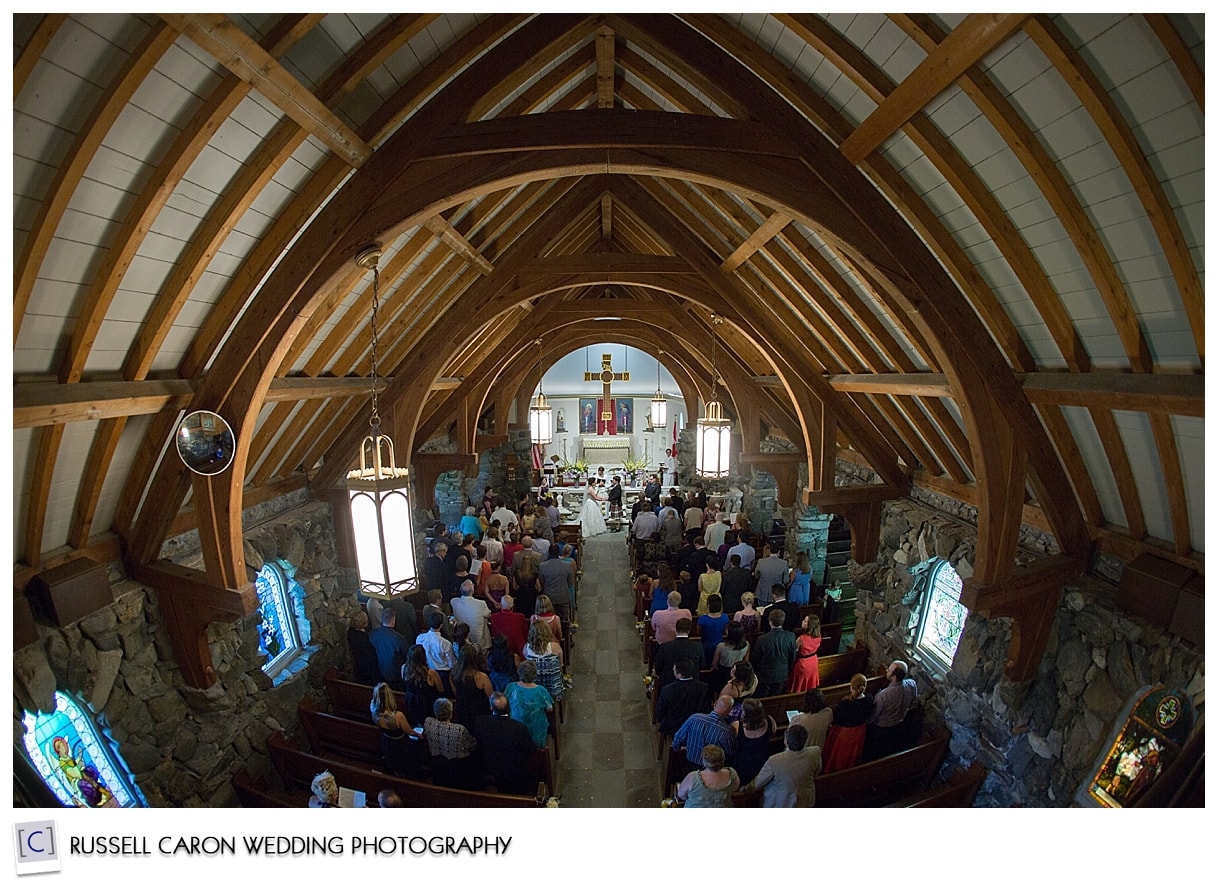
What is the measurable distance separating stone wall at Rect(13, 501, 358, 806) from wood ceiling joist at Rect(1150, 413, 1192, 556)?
24.3 ft

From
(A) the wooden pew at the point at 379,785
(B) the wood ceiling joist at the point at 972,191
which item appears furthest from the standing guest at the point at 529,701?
(B) the wood ceiling joist at the point at 972,191

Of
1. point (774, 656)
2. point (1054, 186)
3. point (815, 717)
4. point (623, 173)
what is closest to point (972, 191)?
point (1054, 186)

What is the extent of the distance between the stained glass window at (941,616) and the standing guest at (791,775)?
3647 mm

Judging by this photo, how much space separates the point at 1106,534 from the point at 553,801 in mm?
4892

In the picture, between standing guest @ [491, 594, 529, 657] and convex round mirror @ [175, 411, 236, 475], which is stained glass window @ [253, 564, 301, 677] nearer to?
standing guest @ [491, 594, 529, 657]

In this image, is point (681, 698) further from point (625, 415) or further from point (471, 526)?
point (625, 415)

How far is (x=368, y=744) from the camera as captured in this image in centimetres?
554

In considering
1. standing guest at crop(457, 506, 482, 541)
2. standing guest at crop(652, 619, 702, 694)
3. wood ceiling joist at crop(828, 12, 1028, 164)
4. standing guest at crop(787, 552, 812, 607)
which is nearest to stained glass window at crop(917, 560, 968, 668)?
standing guest at crop(787, 552, 812, 607)

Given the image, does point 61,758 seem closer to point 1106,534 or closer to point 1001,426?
point 1001,426

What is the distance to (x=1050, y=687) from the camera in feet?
16.6

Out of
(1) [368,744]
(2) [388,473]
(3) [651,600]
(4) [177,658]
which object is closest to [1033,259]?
(2) [388,473]

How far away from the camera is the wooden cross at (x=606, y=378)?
16609 mm

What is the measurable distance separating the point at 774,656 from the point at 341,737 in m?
4.33
